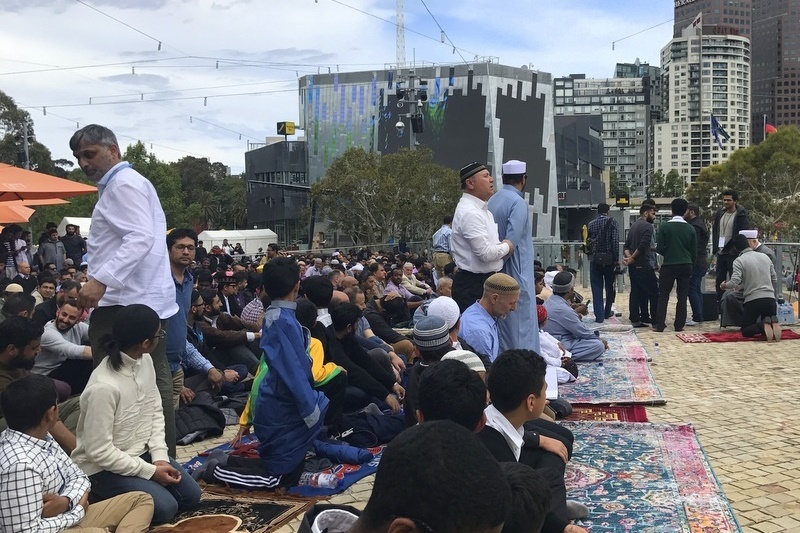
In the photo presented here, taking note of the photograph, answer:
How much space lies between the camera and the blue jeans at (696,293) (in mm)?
11344

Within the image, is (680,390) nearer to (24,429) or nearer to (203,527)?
(203,527)

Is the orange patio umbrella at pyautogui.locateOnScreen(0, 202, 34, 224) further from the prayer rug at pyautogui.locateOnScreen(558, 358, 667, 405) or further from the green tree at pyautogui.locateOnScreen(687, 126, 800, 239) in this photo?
the green tree at pyautogui.locateOnScreen(687, 126, 800, 239)

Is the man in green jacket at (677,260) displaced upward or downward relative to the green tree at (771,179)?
downward

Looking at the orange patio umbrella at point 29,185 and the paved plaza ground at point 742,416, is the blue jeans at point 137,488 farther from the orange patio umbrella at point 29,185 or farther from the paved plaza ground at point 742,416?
the orange patio umbrella at point 29,185

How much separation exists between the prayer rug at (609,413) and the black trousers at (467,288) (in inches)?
46.4

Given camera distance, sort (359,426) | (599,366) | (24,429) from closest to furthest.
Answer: (24,429)
(359,426)
(599,366)

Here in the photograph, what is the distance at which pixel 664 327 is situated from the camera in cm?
1089

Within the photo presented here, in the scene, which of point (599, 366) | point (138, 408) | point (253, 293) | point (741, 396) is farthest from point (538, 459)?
point (253, 293)

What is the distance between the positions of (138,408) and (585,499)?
2389 mm

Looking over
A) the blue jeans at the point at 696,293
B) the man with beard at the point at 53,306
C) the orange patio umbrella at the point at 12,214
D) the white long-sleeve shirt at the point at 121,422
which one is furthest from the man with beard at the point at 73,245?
the white long-sleeve shirt at the point at 121,422

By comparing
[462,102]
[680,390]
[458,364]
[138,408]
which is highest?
[462,102]

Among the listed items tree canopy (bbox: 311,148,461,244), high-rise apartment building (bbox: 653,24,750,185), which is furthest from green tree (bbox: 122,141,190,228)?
high-rise apartment building (bbox: 653,24,750,185)

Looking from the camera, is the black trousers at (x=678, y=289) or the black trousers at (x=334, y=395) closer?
the black trousers at (x=334, y=395)

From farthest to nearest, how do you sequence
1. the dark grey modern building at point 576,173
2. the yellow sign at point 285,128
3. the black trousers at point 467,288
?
the yellow sign at point 285,128 < the dark grey modern building at point 576,173 < the black trousers at point 467,288
